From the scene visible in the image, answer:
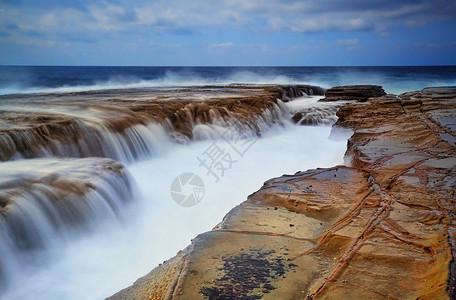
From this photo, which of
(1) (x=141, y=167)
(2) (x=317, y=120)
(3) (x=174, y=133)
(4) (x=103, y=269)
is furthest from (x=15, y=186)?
(2) (x=317, y=120)

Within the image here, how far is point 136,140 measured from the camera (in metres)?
9.95

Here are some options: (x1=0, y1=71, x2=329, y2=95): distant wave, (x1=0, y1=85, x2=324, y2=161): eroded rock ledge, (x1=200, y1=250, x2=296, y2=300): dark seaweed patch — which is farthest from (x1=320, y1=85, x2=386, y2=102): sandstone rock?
(x1=200, y1=250, x2=296, y2=300): dark seaweed patch

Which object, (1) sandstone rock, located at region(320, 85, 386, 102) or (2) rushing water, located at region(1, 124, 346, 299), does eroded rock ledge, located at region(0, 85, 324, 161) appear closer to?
(2) rushing water, located at region(1, 124, 346, 299)

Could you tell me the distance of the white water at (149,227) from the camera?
4438mm

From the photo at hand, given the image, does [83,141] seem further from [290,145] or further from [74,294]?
[290,145]

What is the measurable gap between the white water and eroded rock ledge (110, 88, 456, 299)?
176 centimetres

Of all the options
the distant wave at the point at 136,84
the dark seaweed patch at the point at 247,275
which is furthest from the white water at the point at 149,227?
the distant wave at the point at 136,84

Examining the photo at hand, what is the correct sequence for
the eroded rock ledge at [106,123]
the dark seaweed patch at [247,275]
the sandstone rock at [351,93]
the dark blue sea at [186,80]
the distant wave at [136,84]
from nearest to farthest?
the dark seaweed patch at [247,275] → the eroded rock ledge at [106,123] → the sandstone rock at [351,93] → the distant wave at [136,84] → the dark blue sea at [186,80]

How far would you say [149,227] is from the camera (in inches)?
237

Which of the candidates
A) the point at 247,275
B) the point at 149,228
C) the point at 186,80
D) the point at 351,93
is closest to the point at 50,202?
the point at 149,228

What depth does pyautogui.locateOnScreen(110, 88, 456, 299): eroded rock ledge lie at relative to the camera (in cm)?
250

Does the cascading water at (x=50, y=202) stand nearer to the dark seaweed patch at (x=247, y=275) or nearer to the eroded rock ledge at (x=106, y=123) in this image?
the eroded rock ledge at (x=106, y=123)

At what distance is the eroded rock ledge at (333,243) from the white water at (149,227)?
176 centimetres

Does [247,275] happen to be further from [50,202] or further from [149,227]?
[50,202]
